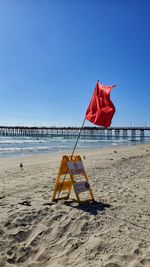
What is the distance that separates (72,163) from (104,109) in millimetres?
1510

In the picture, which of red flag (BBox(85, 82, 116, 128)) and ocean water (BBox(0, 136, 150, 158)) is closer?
red flag (BBox(85, 82, 116, 128))

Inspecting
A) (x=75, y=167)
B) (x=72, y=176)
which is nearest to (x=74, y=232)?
(x=72, y=176)

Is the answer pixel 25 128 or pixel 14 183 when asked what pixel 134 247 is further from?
pixel 25 128

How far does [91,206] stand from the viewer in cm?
667

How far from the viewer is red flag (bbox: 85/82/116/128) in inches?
252

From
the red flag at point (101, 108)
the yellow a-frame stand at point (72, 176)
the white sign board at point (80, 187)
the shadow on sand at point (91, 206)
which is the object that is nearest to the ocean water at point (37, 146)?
the yellow a-frame stand at point (72, 176)

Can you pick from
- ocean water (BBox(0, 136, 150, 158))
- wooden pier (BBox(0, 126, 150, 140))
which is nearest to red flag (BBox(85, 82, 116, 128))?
ocean water (BBox(0, 136, 150, 158))

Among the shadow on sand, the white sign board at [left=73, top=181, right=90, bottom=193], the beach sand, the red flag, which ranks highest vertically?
the red flag

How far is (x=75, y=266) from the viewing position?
4.15 meters

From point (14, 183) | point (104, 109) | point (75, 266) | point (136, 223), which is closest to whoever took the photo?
point (75, 266)

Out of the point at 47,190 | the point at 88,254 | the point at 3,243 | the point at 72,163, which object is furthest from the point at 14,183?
the point at 88,254

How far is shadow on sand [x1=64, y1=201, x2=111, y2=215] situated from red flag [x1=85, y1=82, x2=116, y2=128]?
5.72 ft

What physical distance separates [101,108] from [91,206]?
2.11 metres

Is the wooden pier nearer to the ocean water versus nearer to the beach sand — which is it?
the ocean water
